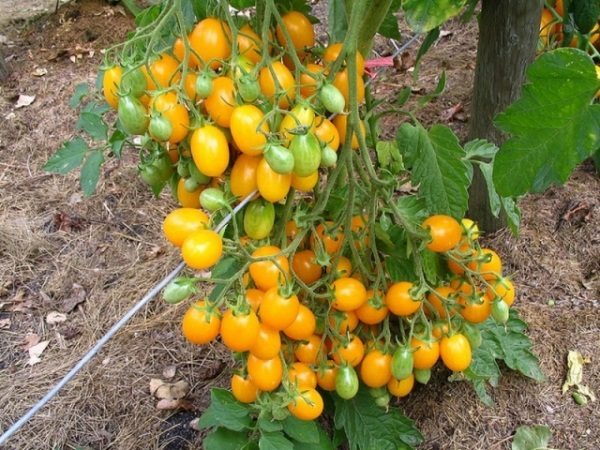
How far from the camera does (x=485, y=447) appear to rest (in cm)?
157

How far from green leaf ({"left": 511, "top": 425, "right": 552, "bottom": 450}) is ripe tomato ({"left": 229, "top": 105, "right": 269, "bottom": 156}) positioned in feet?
3.72

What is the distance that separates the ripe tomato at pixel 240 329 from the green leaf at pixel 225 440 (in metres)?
0.37

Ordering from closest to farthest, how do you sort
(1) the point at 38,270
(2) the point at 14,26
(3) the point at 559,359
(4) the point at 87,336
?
(3) the point at 559,359 → (4) the point at 87,336 → (1) the point at 38,270 → (2) the point at 14,26

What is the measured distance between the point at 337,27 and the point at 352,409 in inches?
32.2

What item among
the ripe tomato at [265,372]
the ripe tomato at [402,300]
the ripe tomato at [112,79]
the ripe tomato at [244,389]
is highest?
the ripe tomato at [112,79]

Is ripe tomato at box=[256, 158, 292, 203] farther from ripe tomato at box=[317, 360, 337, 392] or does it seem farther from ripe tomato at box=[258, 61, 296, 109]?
ripe tomato at box=[317, 360, 337, 392]

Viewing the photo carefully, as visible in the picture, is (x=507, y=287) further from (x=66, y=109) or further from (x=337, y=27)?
(x=66, y=109)

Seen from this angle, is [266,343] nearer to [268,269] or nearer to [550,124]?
[268,269]

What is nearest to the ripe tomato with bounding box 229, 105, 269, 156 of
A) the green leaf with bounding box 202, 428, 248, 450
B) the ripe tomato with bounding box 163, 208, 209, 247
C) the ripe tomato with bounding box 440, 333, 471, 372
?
the ripe tomato with bounding box 163, 208, 209, 247

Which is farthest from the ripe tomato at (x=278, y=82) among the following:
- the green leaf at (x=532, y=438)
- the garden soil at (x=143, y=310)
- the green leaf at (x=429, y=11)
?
the green leaf at (x=532, y=438)

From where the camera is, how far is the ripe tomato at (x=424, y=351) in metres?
1.15

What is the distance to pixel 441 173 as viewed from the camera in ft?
3.63

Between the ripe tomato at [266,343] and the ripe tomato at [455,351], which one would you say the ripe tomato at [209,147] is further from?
the ripe tomato at [455,351]

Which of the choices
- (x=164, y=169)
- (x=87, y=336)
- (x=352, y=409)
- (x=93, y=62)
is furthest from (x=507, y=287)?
(x=93, y=62)
